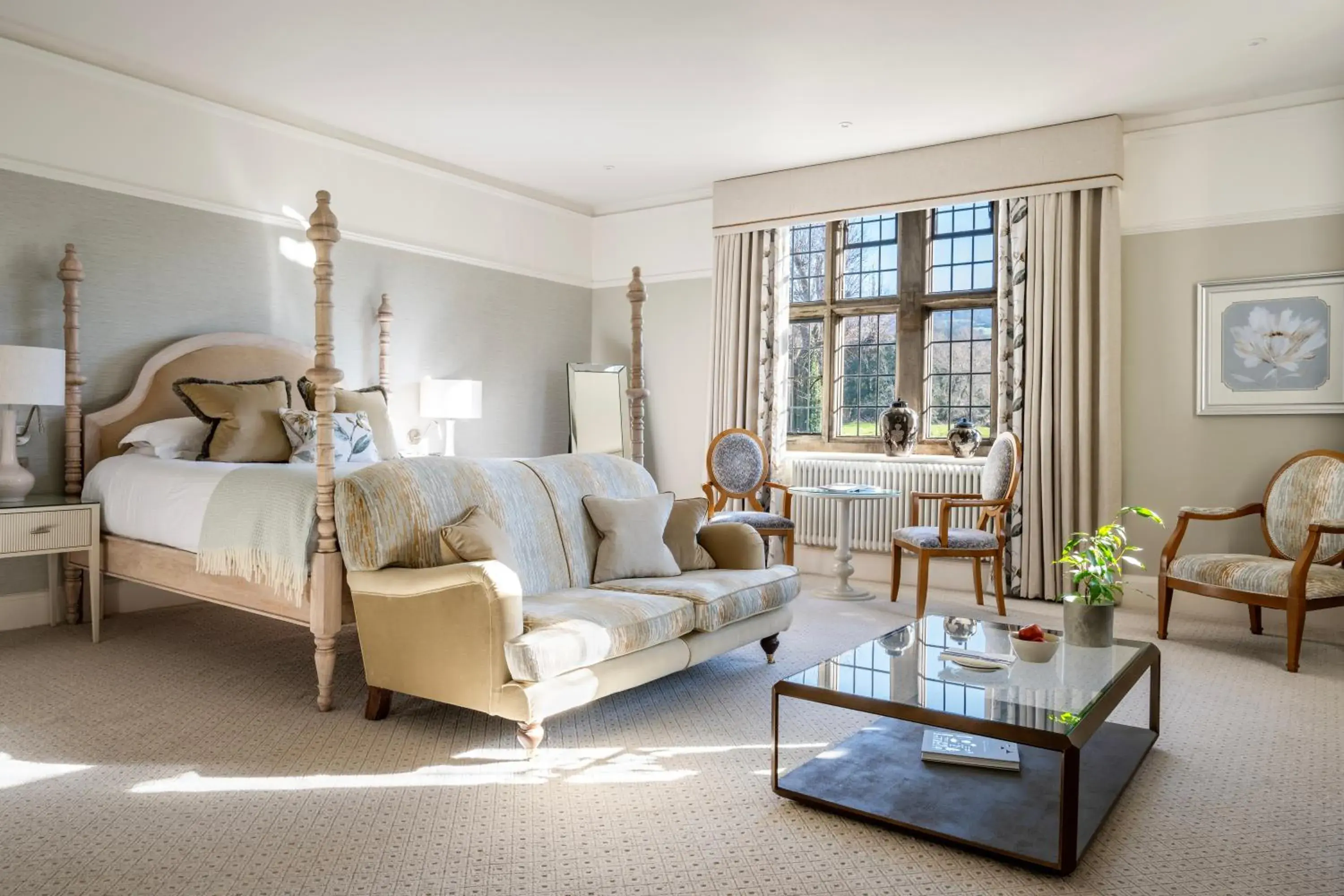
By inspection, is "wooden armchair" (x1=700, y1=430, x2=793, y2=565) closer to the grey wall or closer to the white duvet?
the grey wall

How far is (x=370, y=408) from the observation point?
17.4 ft

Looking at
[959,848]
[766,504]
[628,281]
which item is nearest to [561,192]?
[628,281]

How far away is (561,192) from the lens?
707 centimetres

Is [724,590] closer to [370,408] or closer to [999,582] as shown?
[999,582]

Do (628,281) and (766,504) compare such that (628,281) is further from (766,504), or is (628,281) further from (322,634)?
(322,634)

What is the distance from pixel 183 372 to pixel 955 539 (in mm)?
4153

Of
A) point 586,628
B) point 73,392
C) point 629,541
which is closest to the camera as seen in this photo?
point 586,628

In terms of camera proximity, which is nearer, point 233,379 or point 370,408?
point 233,379

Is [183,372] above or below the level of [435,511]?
above

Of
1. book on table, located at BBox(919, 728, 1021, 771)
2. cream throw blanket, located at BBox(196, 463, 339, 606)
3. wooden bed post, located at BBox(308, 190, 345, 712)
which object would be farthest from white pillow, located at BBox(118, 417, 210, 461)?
book on table, located at BBox(919, 728, 1021, 771)

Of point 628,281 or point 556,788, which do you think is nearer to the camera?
point 556,788

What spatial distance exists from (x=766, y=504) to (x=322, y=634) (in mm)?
3774

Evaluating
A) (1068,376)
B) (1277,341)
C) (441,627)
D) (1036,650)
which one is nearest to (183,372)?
(441,627)

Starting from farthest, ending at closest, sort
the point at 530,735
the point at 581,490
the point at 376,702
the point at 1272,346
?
the point at 1272,346
the point at 581,490
the point at 376,702
the point at 530,735
